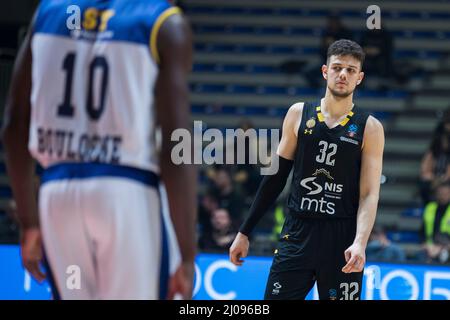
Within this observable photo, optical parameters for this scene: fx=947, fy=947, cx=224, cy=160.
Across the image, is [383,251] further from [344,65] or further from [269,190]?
[344,65]

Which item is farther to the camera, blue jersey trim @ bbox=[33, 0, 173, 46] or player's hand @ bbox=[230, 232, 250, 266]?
player's hand @ bbox=[230, 232, 250, 266]

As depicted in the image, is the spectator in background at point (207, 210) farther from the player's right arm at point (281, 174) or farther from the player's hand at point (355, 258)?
the player's hand at point (355, 258)

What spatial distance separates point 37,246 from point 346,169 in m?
2.40

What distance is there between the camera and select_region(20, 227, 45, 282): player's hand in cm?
393

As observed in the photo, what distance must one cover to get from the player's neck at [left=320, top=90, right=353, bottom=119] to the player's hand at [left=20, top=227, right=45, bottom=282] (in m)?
2.50

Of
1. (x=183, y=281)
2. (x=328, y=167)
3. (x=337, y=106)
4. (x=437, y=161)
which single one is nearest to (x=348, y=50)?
(x=337, y=106)

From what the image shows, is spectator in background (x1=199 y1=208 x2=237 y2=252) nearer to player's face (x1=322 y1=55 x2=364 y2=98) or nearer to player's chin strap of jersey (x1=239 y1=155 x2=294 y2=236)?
player's chin strap of jersey (x1=239 y1=155 x2=294 y2=236)

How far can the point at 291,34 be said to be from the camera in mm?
17078

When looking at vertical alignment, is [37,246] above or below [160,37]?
below

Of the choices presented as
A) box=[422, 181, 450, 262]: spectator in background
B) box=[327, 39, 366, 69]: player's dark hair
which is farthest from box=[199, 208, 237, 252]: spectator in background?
box=[327, 39, 366, 69]: player's dark hair
